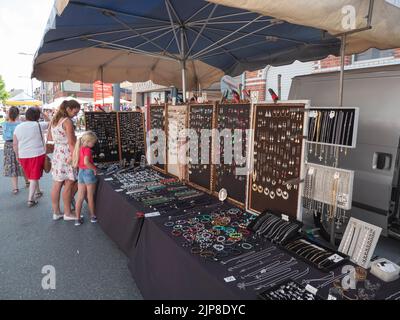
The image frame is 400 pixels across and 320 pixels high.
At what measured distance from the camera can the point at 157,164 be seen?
4309mm

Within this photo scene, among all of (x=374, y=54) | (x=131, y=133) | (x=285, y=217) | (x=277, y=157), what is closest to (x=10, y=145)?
(x=131, y=133)

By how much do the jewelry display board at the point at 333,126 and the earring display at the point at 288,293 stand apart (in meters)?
1.00

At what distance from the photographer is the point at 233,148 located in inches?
110

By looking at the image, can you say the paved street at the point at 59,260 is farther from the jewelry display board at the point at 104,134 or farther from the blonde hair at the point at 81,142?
the jewelry display board at the point at 104,134

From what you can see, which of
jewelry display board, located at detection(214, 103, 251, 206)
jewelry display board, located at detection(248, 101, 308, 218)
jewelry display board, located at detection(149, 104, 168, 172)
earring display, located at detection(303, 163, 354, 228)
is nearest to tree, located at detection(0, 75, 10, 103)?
jewelry display board, located at detection(149, 104, 168, 172)

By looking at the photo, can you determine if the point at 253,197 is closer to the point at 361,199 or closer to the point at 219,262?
the point at 219,262

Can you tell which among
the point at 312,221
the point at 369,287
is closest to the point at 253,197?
the point at 369,287

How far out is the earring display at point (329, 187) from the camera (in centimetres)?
197

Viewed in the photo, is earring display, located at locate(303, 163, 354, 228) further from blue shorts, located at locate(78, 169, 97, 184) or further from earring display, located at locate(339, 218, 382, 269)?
blue shorts, located at locate(78, 169, 97, 184)

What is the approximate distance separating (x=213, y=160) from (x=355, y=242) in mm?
1538

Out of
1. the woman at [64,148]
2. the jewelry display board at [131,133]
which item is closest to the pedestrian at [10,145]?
the woman at [64,148]

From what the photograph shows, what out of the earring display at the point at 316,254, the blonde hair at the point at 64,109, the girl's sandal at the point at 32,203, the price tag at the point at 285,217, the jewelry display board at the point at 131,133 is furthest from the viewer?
the girl's sandal at the point at 32,203

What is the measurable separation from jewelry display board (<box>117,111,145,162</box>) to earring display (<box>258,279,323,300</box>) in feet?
12.2

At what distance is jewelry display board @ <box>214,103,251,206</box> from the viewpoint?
8.73 feet
